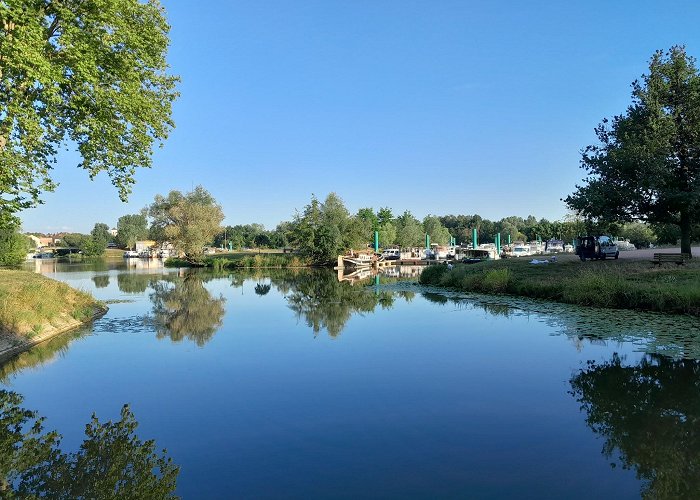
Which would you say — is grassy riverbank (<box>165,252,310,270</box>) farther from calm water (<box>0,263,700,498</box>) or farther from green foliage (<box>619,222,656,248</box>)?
calm water (<box>0,263,700,498</box>)

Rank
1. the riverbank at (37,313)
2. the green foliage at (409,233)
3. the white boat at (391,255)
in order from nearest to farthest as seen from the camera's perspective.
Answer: the riverbank at (37,313) < the white boat at (391,255) < the green foliage at (409,233)

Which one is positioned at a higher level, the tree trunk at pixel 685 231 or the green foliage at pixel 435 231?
the green foliage at pixel 435 231

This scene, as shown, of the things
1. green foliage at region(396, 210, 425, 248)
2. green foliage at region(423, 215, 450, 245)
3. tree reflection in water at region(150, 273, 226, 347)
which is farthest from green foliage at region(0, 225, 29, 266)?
green foliage at region(423, 215, 450, 245)

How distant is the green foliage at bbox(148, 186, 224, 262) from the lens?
69750mm

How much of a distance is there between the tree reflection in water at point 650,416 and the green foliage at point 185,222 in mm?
65821

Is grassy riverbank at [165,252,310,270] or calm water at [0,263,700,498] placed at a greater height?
grassy riverbank at [165,252,310,270]

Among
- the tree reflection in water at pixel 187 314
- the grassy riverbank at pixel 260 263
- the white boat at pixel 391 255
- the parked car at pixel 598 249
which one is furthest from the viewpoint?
the white boat at pixel 391 255

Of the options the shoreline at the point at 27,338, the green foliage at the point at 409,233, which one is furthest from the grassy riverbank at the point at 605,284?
the green foliage at the point at 409,233

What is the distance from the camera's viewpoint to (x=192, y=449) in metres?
6.27

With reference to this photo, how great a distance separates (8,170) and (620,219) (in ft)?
91.8

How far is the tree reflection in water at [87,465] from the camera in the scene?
517 centimetres

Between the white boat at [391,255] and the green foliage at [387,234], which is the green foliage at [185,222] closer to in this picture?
the white boat at [391,255]

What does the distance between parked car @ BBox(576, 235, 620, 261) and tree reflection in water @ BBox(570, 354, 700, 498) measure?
22.2 meters

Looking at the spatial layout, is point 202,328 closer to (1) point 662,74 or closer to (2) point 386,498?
(2) point 386,498
